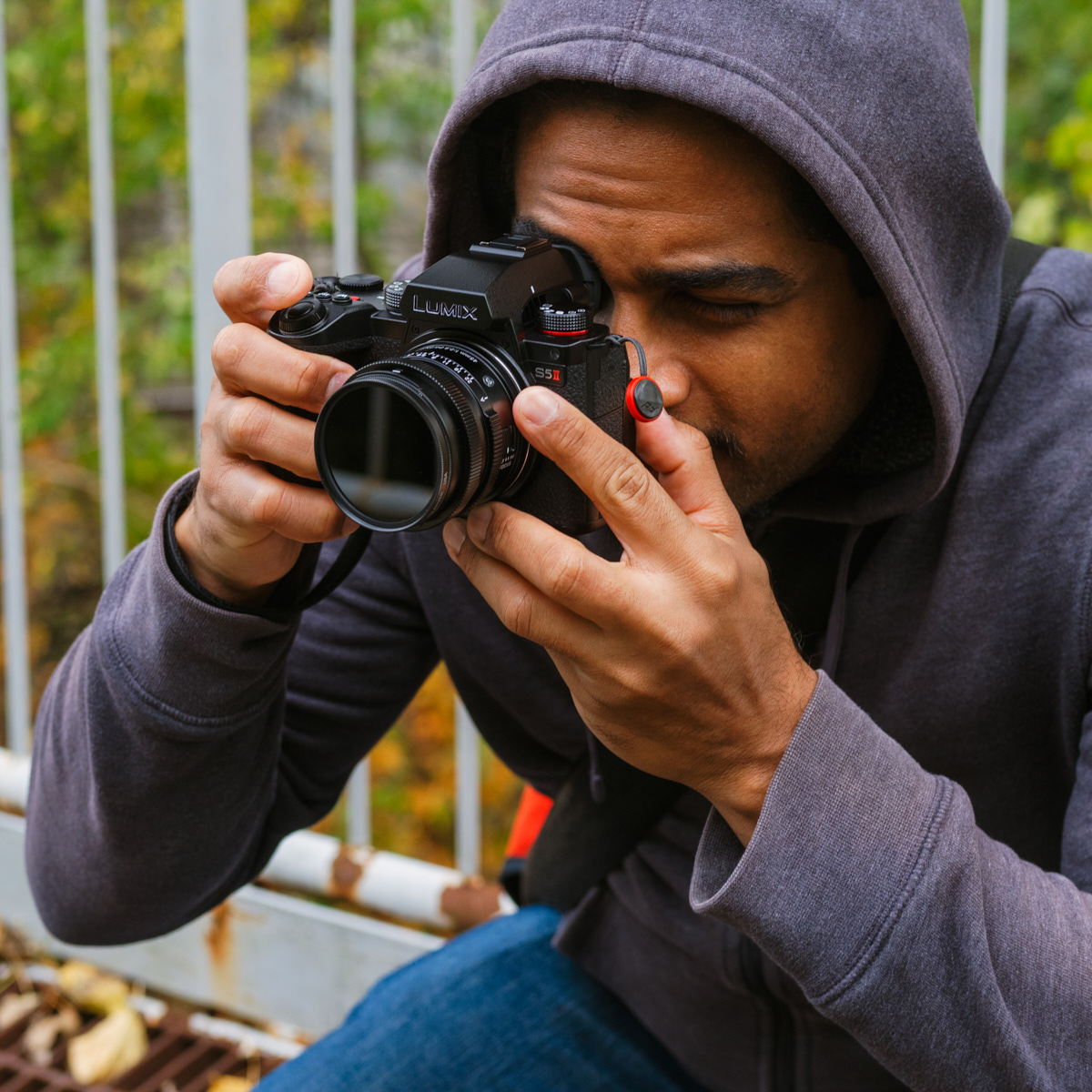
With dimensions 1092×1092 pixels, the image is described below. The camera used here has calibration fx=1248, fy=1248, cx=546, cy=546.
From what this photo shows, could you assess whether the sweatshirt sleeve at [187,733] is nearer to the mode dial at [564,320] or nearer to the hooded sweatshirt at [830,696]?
the hooded sweatshirt at [830,696]

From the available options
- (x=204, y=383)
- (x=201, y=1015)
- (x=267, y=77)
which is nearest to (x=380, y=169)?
(x=267, y=77)

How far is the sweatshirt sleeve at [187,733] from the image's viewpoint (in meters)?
1.22

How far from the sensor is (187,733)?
1240mm

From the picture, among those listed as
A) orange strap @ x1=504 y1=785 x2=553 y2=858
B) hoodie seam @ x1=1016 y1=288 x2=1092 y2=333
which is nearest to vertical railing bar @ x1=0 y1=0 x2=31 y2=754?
orange strap @ x1=504 y1=785 x2=553 y2=858

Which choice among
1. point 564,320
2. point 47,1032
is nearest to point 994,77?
point 564,320

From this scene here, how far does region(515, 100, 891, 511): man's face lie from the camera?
1117 mm

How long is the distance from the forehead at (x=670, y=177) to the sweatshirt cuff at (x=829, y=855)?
436 millimetres

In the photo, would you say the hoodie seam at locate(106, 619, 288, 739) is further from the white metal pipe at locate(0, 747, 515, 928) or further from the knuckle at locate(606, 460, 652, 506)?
the white metal pipe at locate(0, 747, 515, 928)

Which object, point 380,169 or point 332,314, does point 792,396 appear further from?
point 380,169

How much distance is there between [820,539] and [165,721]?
69 centimetres

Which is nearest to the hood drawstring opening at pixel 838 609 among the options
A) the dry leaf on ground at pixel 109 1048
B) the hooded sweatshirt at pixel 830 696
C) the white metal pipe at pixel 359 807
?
the hooded sweatshirt at pixel 830 696

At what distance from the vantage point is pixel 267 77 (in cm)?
336

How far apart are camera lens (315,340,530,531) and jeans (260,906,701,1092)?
77cm

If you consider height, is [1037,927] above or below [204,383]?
below
